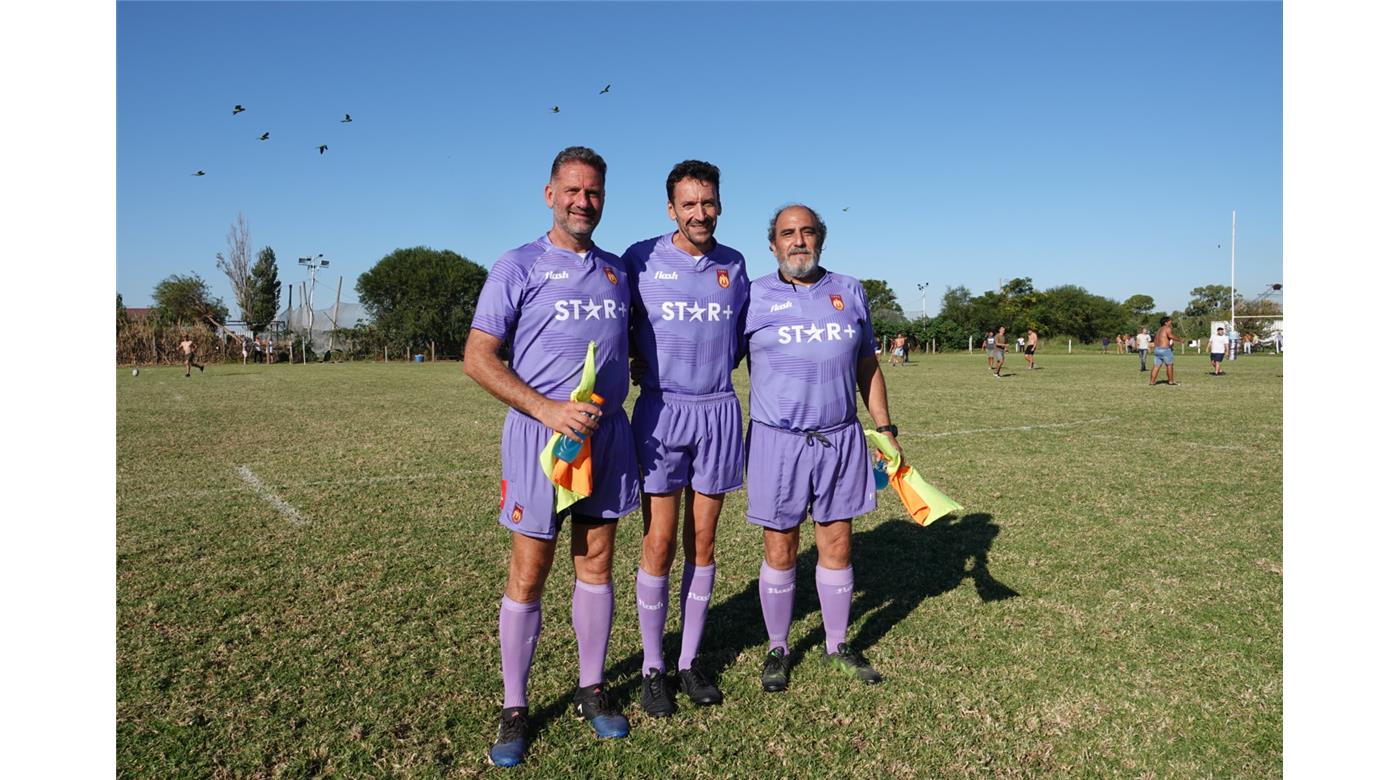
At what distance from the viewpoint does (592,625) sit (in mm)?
3303

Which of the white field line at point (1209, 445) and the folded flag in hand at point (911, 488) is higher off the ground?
the folded flag in hand at point (911, 488)

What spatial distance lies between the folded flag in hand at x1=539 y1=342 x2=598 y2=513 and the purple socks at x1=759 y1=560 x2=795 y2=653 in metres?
1.15

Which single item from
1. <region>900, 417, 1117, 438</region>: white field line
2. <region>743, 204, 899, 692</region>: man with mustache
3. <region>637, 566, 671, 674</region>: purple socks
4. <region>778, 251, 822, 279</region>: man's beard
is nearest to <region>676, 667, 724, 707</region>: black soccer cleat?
<region>637, 566, 671, 674</region>: purple socks

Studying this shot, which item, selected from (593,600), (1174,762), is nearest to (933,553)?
(1174,762)

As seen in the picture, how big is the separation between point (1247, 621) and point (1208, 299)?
13836 centimetres

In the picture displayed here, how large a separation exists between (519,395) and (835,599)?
1.79 metres

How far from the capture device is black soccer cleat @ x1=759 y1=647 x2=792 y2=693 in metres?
3.59

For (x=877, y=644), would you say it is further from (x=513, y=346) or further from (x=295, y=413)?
(x=295, y=413)

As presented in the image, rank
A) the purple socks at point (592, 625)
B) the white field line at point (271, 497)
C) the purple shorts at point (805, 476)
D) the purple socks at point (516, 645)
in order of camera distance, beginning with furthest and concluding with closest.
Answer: the white field line at point (271, 497)
the purple shorts at point (805, 476)
the purple socks at point (592, 625)
the purple socks at point (516, 645)

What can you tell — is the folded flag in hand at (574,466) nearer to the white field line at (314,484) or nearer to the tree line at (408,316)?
the white field line at (314,484)

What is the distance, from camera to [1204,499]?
7.28m

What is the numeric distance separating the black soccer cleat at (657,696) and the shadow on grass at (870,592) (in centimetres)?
13

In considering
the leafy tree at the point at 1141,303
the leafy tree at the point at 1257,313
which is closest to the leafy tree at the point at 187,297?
the leafy tree at the point at 1257,313

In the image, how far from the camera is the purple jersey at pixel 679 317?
3.31m
